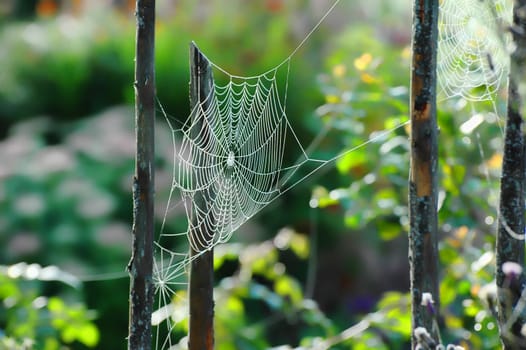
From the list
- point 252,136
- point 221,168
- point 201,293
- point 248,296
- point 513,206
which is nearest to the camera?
point 513,206

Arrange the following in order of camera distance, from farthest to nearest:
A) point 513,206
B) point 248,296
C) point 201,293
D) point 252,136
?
1. point 248,296
2. point 252,136
3. point 201,293
4. point 513,206

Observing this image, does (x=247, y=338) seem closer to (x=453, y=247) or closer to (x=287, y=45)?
(x=453, y=247)

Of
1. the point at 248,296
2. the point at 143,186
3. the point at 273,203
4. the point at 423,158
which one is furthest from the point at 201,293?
the point at 273,203

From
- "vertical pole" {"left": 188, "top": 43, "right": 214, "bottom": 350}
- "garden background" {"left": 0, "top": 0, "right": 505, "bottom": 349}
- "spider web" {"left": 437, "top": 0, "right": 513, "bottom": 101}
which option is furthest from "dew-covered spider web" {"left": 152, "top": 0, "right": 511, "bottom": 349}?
"vertical pole" {"left": 188, "top": 43, "right": 214, "bottom": 350}

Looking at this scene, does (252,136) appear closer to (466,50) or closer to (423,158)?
(466,50)

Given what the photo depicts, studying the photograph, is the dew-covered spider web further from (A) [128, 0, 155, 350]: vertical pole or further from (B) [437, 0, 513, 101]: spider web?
(A) [128, 0, 155, 350]: vertical pole

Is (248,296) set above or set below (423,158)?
below
